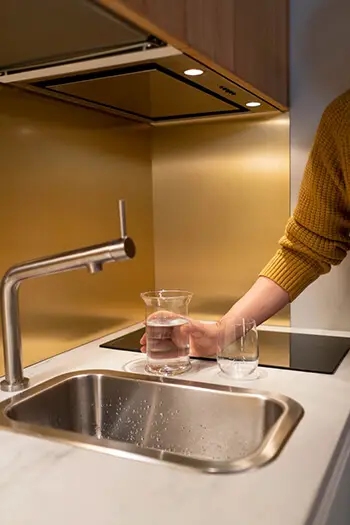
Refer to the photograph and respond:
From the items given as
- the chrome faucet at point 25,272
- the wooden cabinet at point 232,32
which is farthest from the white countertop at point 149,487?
the wooden cabinet at point 232,32

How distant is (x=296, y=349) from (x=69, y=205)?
0.60m

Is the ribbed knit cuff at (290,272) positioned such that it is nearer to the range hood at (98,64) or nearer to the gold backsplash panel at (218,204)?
the gold backsplash panel at (218,204)

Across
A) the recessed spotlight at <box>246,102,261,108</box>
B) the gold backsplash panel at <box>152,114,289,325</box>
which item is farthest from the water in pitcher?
the recessed spotlight at <box>246,102,261,108</box>

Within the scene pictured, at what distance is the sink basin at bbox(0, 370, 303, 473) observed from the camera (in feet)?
2.76

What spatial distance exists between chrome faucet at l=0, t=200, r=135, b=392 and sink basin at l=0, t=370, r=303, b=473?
2.2 inches

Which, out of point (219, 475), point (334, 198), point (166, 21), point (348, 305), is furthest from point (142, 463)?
point (348, 305)

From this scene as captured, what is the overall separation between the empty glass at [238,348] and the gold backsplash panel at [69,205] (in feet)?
1.22

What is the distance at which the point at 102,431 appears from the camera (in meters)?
0.99

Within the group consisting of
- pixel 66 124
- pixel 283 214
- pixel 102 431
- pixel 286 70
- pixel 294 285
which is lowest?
pixel 102 431

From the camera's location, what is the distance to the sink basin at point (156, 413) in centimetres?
84

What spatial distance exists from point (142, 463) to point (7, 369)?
37 cm

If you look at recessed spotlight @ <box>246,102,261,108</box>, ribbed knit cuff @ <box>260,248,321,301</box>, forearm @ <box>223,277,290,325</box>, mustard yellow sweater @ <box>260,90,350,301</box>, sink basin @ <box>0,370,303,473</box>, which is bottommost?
sink basin @ <box>0,370,303,473</box>

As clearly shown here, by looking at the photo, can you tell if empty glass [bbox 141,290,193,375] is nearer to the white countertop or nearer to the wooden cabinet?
the white countertop

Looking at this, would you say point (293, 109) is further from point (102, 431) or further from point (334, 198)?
point (102, 431)
